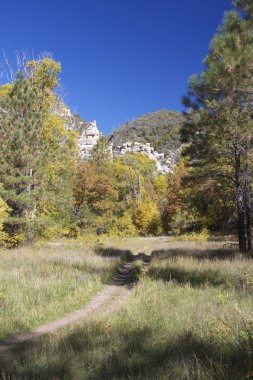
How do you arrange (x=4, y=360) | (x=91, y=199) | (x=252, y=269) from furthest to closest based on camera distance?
(x=91, y=199) → (x=252, y=269) → (x=4, y=360)

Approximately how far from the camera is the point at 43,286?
10.6m

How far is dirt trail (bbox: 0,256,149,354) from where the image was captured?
23.3 ft

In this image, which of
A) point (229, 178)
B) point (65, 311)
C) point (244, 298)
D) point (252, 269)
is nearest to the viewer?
point (244, 298)

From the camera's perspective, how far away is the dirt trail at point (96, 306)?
711 cm

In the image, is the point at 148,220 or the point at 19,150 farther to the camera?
the point at 148,220

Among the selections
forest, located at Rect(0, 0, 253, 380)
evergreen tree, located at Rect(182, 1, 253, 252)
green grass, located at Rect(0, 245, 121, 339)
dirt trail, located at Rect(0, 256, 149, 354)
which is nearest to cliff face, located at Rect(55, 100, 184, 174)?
forest, located at Rect(0, 0, 253, 380)

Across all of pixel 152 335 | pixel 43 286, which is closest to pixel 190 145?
pixel 43 286

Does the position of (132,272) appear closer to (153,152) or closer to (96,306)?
(96,306)

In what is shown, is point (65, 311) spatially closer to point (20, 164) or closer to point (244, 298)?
point (244, 298)

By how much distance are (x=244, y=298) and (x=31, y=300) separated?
5.38 meters

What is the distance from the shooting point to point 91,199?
4091cm

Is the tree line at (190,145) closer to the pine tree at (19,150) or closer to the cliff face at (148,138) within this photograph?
the pine tree at (19,150)

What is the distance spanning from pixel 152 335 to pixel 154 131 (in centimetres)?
14359

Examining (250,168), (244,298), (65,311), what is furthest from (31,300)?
(250,168)
